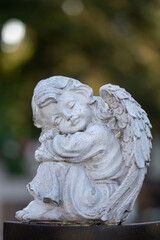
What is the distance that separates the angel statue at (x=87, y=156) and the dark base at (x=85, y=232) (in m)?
0.11

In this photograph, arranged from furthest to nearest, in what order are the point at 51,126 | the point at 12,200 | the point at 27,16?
the point at 12,200 < the point at 27,16 < the point at 51,126

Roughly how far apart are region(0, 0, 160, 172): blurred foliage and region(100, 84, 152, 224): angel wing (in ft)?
30.4

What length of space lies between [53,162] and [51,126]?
1.31 ft

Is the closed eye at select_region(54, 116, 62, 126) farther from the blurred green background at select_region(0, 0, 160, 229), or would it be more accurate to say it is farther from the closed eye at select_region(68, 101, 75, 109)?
the blurred green background at select_region(0, 0, 160, 229)

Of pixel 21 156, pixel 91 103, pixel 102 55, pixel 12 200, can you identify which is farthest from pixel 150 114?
pixel 91 103

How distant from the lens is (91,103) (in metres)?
6.93

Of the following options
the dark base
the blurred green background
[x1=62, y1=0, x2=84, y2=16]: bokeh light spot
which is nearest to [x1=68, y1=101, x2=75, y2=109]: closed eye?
the dark base

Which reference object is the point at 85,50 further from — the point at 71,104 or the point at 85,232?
the point at 85,232

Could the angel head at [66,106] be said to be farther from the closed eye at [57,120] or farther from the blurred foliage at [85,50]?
the blurred foliage at [85,50]

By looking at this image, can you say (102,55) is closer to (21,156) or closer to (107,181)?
(21,156)

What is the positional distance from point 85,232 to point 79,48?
34.4ft

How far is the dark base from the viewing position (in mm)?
6473

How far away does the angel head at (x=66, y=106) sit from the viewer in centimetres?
687

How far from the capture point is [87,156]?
6.71m
